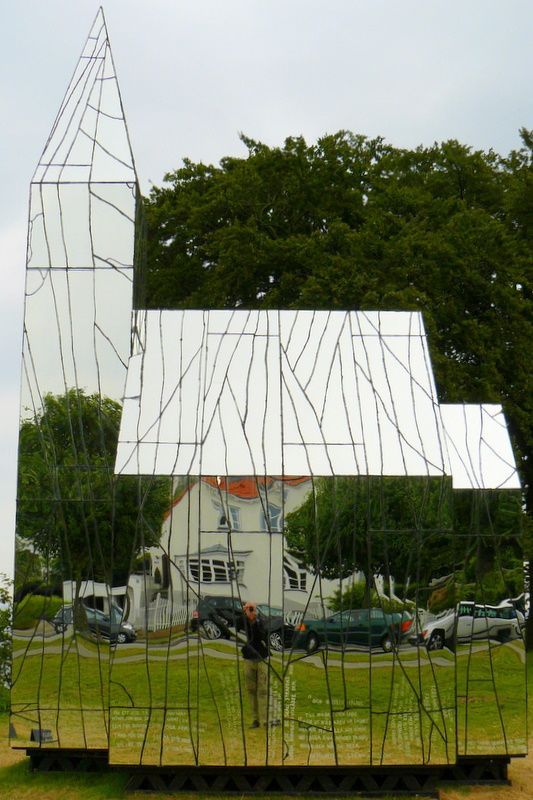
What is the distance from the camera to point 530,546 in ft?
74.0

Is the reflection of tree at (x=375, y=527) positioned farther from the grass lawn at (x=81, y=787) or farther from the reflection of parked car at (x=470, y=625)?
the grass lawn at (x=81, y=787)

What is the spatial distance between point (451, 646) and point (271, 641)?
2.25 meters

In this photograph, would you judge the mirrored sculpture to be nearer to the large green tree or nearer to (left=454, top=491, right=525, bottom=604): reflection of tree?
(left=454, top=491, right=525, bottom=604): reflection of tree

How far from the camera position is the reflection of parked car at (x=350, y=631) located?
11555mm

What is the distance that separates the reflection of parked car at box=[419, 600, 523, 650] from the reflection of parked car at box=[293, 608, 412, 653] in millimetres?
473

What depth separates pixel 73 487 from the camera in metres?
13.1

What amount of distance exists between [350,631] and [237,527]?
5.81ft

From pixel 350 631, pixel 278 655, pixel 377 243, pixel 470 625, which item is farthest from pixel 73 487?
pixel 377 243

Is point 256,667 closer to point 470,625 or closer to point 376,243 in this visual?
point 470,625

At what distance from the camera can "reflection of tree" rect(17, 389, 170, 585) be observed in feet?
41.6

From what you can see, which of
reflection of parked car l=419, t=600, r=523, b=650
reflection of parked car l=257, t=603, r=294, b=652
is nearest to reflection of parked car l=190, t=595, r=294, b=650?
reflection of parked car l=257, t=603, r=294, b=652

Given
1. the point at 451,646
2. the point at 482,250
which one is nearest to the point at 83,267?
the point at 451,646

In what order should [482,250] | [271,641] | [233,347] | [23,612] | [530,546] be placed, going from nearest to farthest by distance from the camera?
[271,641] → [23,612] → [233,347] → [530,546] → [482,250]

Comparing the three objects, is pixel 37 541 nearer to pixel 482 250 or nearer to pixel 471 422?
pixel 471 422
